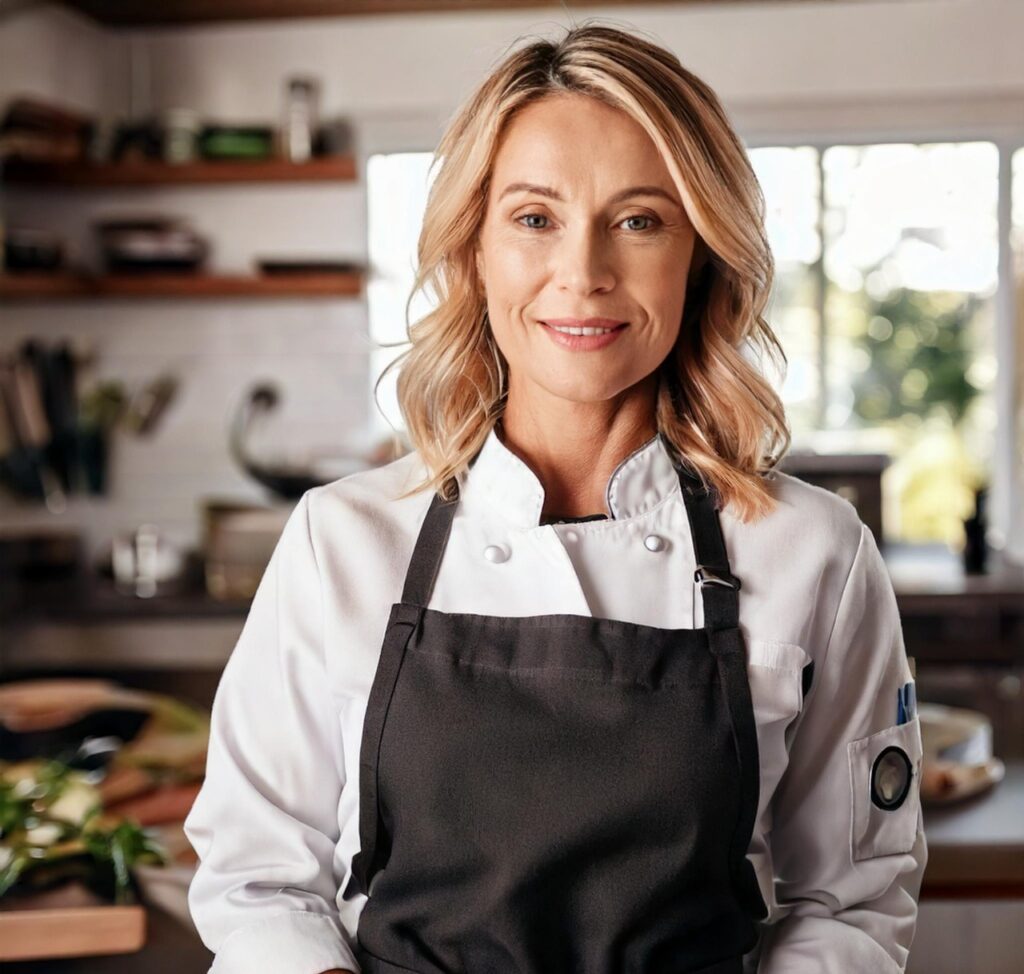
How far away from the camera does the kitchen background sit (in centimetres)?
426

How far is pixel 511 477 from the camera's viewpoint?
1.42m

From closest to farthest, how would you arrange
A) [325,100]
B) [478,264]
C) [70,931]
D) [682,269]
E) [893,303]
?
[682,269], [478,264], [70,931], [325,100], [893,303]

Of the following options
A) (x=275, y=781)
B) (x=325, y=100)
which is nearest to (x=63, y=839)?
(x=275, y=781)

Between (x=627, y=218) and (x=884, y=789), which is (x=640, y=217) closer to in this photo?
(x=627, y=218)

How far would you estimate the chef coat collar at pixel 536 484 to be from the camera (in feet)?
4.62

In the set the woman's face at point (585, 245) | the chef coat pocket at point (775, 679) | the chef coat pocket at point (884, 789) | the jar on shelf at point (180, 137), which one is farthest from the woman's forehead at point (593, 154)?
the jar on shelf at point (180, 137)

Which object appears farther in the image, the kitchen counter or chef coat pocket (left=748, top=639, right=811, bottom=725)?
the kitchen counter

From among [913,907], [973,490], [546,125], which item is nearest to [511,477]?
[546,125]

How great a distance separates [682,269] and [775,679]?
1.41ft

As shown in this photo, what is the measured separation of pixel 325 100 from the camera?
4551 millimetres

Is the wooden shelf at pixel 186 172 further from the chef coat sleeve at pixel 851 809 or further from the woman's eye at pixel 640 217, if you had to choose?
the chef coat sleeve at pixel 851 809

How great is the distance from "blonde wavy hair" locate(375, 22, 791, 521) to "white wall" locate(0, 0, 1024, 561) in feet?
9.95

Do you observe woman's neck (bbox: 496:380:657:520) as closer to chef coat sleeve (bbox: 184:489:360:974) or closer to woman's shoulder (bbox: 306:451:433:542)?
woman's shoulder (bbox: 306:451:433:542)

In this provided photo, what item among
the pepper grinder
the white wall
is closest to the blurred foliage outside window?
the white wall
